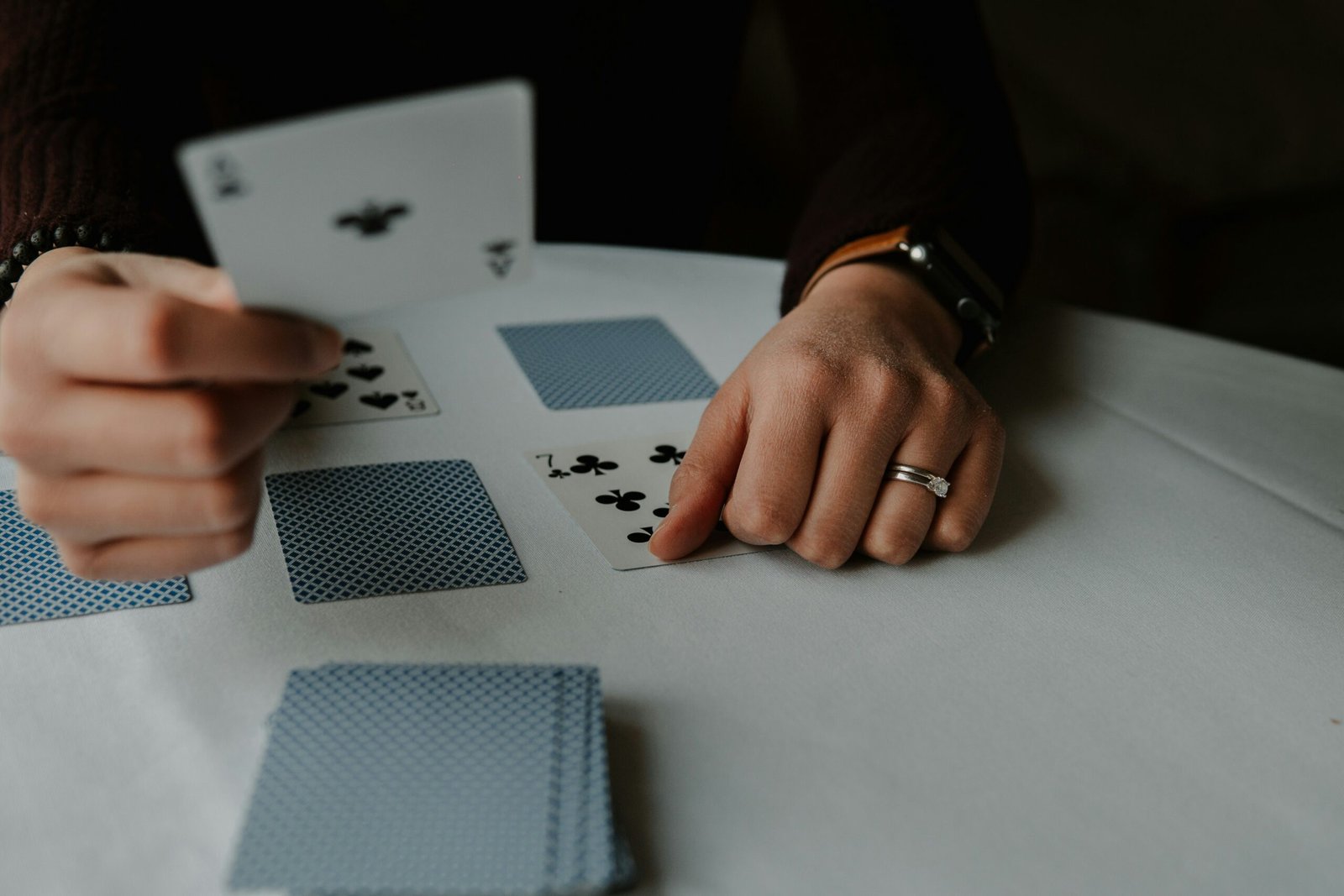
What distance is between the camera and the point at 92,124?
3.42 feet

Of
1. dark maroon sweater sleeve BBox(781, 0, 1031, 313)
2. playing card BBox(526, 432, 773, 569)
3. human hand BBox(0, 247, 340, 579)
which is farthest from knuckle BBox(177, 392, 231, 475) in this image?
dark maroon sweater sleeve BBox(781, 0, 1031, 313)

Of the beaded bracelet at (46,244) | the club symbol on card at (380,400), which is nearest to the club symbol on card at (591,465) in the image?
the club symbol on card at (380,400)


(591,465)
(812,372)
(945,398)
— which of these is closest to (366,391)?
(591,465)

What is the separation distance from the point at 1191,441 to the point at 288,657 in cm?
94

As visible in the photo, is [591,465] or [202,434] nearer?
[202,434]

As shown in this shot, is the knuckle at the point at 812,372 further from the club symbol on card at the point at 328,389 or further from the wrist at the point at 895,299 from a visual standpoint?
the club symbol on card at the point at 328,389

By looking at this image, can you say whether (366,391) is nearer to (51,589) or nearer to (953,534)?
(51,589)

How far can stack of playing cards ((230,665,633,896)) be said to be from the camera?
1.74ft

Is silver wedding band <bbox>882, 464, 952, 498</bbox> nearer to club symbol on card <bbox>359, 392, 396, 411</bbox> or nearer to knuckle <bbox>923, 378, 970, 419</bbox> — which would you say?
knuckle <bbox>923, 378, 970, 419</bbox>

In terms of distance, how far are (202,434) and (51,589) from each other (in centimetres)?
26

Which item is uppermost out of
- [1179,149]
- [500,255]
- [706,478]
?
[500,255]

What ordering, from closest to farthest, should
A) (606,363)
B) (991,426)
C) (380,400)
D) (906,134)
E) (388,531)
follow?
(388,531) < (991,426) < (380,400) < (606,363) < (906,134)

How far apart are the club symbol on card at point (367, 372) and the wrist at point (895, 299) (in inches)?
18.3

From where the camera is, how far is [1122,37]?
2.96 m
